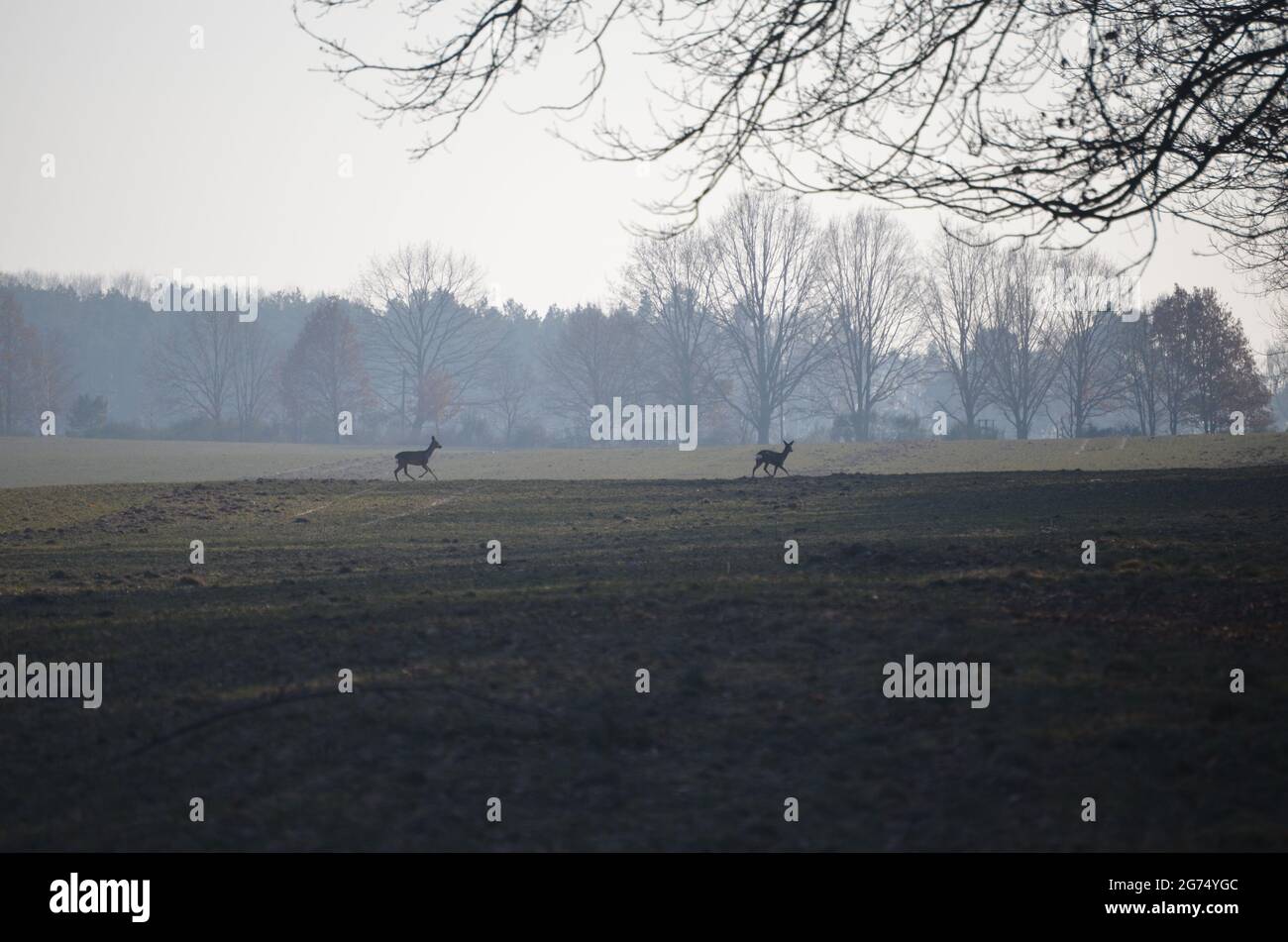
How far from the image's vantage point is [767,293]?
84.6 meters

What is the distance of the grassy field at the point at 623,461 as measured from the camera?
48312mm

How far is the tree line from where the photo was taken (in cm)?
8262

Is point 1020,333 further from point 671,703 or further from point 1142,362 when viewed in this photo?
point 671,703

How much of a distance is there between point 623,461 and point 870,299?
32.8m

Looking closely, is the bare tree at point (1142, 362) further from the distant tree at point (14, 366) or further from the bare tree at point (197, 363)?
the distant tree at point (14, 366)

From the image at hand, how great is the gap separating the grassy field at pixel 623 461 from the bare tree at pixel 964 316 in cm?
2268

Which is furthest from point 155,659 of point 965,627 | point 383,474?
point 383,474

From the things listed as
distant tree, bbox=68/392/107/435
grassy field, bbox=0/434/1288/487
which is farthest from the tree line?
grassy field, bbox=0/434/1288/487

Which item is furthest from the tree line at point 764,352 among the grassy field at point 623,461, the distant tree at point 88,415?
the grassy field at point 623,461

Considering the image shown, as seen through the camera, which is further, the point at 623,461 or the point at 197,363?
the point at 197,363

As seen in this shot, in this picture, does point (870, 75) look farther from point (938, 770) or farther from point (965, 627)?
point (938, 770)

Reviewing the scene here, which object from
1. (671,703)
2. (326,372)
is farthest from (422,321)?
(671,703)

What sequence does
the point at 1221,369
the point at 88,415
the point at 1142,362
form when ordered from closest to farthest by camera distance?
the point at 1221,369
the point at 1142,362
the point at 88,415

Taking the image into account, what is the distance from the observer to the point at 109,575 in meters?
15.7
